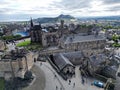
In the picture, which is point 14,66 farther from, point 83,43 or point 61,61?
point 83,43

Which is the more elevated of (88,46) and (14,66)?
(14,66)

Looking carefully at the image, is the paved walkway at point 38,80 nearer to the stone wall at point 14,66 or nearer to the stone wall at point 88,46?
the stone wall at point 14,66

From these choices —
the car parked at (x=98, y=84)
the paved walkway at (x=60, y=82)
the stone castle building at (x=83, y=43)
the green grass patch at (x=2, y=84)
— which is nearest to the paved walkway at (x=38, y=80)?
the paved walkway at (x=60, y=82)

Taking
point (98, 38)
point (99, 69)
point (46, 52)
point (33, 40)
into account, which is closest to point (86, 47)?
point (98, 38)

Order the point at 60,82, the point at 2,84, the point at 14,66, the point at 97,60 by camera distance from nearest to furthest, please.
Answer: the point at 2,84, the point at 60,82, the point at 14,66, the point at 97,60

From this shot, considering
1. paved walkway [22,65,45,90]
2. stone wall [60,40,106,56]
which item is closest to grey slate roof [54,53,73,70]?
paved walkway [22,65,45,90]

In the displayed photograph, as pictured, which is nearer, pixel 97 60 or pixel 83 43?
pixel 97 60

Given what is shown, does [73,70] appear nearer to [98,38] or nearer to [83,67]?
[83,67]

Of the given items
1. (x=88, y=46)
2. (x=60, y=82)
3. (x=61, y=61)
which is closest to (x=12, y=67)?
(x=60, y=82)

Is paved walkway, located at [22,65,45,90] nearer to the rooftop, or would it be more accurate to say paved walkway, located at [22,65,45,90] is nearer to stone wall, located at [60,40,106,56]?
stone wall, located at [60,40,106,56]

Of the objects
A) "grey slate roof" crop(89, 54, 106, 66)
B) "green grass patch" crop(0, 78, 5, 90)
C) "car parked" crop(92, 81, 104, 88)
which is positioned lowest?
"car parked" crop(92, 81, 104, 88)

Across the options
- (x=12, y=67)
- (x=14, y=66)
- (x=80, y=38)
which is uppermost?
(x=80, y=38)
